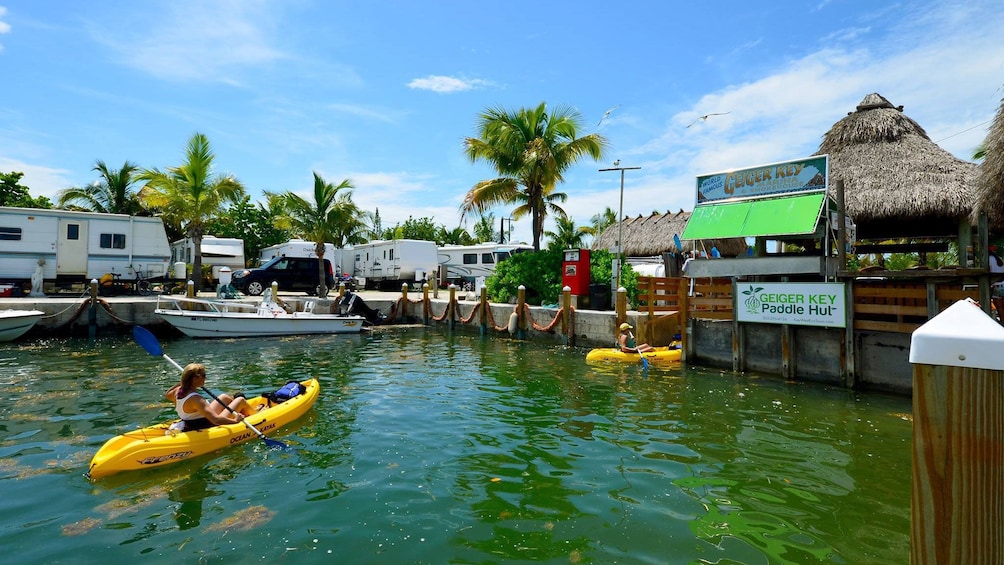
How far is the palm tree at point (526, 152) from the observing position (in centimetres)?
2258

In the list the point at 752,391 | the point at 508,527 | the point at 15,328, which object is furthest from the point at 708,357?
the point at 15,328

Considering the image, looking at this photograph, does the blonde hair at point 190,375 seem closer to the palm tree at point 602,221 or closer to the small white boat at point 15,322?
the small white boat at point 15,322

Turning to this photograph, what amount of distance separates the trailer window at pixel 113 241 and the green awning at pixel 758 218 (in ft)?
70.0

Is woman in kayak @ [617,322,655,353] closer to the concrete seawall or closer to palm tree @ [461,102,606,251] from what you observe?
the concrete seawall

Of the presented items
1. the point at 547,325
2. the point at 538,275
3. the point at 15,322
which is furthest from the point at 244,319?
the point at 538,275

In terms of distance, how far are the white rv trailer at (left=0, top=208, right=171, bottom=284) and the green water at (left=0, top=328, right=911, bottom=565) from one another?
1141cm

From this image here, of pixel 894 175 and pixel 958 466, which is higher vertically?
pixel 894 175

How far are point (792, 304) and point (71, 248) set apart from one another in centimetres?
2454

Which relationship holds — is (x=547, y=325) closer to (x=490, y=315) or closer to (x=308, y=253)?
(x=490, y=315)

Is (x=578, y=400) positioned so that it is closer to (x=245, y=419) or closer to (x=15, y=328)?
(x=245, y=419)

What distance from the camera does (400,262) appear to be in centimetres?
3117

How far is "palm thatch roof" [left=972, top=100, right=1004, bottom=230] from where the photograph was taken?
9.42 meters

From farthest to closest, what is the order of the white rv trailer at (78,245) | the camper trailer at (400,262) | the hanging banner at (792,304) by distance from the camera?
the camper trailer at (400,262) < the white rv trailer at (78,245) < the hanging banner at (792,304)

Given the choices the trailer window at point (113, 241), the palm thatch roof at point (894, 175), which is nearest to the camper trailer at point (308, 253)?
the trailer window at point (113, 241)
